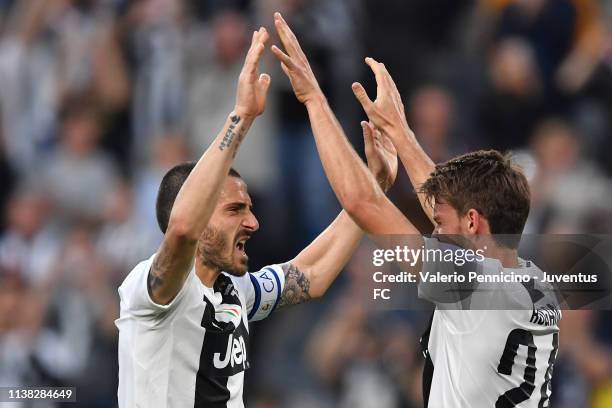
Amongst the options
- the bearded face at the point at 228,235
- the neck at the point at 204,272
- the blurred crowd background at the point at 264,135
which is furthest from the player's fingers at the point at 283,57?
the blurred crowd background at the point at 264,135

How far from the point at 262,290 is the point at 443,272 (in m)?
1.24

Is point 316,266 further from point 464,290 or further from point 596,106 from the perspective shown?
point 596,106

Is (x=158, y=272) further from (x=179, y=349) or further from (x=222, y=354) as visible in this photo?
(x=222, y=354)

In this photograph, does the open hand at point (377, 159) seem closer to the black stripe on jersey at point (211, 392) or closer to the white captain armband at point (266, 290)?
the white captain armband at point (266, 290)

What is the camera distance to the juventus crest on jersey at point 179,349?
5.21 metres

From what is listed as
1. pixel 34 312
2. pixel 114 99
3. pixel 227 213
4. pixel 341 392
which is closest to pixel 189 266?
pixel 227 213

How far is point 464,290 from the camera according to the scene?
16.6 ft

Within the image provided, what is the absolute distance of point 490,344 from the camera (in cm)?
507

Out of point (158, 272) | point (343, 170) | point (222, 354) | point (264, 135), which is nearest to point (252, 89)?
point (343, 170)

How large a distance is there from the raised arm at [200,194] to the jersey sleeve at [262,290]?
855 millimetres

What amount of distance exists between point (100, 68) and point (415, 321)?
13.3 ft

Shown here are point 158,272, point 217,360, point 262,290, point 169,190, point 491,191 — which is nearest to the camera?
point 158,272

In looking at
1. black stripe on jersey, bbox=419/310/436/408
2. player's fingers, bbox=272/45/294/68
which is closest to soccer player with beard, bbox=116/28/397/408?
player's fingers, bbox=272/45/294/68

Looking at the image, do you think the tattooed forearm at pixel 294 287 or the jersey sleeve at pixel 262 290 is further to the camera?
the tattooed forearm at pixel 294 287
